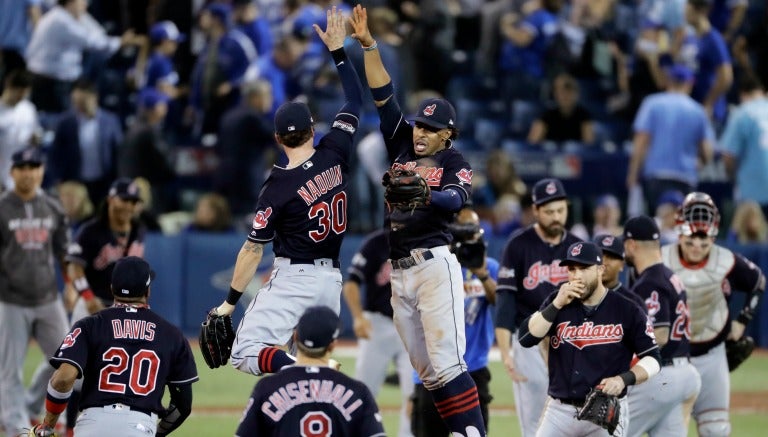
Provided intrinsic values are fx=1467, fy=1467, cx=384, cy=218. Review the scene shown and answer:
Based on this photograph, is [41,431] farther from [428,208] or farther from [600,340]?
[600,340]

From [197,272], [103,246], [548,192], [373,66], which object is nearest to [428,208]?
[373,66]

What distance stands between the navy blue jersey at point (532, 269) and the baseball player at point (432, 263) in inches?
54.2

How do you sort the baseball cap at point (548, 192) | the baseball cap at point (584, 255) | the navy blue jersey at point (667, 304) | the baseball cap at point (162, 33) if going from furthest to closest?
1. the baseball cap at point (162, 33)
2. the baseball cap at point (548, 192)
3. the navy blue jersey at point (667, 304)
4. the baseball cap at point (584, 255)

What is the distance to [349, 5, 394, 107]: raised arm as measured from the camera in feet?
30.6

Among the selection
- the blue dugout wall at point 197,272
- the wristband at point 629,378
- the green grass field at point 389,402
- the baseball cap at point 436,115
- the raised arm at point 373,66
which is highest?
the raised arm at point 373,66

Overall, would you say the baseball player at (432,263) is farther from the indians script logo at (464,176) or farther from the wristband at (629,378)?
the wristband at (629,378)

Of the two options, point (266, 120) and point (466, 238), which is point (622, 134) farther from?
point (466, 238)

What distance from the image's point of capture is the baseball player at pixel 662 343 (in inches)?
390

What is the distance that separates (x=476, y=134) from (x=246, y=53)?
10.8 feet

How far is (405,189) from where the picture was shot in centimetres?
849

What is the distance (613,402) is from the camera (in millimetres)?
8758

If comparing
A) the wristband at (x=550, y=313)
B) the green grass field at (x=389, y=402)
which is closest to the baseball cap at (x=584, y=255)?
the wristband at (x=550, y=313)

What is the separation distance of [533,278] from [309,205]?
7.03 feet

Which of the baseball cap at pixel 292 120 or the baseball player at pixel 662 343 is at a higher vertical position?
the baseball cap at pixel 292 120
